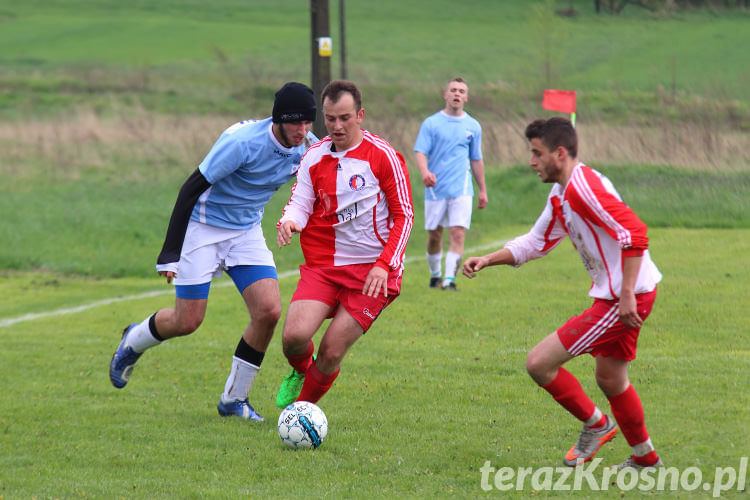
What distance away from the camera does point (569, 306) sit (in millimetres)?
9828

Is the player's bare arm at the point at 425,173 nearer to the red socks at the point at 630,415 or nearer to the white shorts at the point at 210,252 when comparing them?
the white shorts at the point at 210,252

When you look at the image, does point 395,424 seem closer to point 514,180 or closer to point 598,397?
point 598,397

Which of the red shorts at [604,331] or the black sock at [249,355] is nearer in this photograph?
the red shorts at [604,331]

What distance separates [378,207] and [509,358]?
8.03 feet

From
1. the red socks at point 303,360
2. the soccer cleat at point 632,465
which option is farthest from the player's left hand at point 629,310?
the red socks at point 303,360

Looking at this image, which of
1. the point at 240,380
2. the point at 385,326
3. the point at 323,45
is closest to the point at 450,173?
the point at 385,326

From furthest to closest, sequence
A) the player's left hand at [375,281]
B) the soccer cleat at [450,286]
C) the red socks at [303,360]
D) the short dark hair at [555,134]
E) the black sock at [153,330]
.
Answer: the soccer cleat at [450,286] < the black sock at [153,330] < the red socks at [303,360] < the player's left hand at [375,281] < the short dark hair at [555,134]

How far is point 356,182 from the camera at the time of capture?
588cm

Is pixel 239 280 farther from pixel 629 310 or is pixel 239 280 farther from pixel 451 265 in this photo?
pixel 451 265

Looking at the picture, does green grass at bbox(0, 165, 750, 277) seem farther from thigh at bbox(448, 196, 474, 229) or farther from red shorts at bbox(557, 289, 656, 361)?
red shorts at bbox(557, 289, 656, 361)

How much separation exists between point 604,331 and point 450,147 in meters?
6.49

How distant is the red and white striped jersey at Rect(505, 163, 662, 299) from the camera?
4762mm

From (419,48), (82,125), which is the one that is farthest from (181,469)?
(419,48)

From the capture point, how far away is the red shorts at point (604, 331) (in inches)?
197
